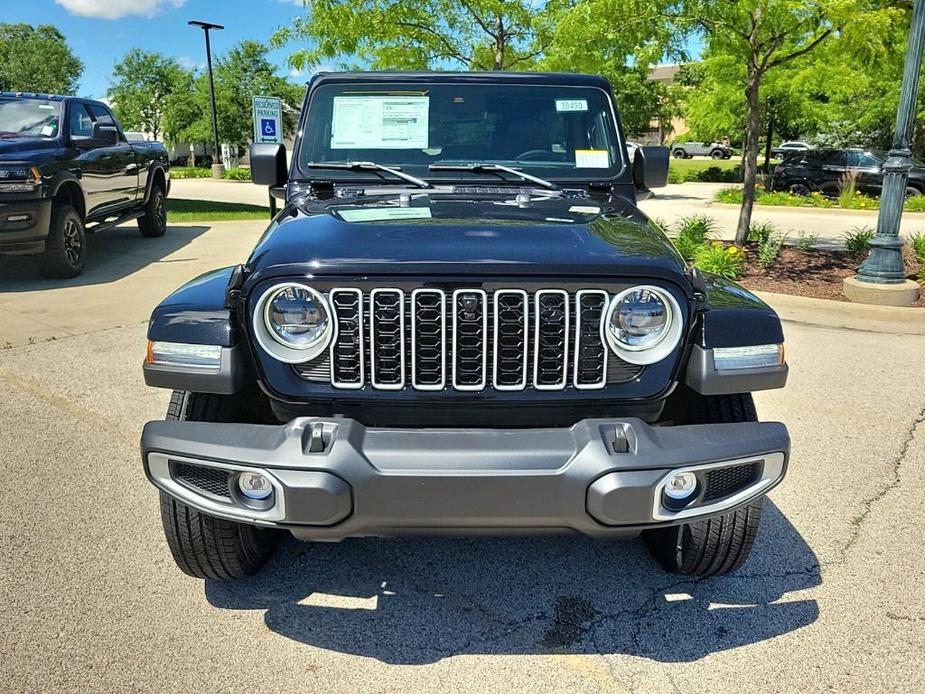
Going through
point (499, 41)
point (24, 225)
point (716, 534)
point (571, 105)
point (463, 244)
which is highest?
point (499, 41)

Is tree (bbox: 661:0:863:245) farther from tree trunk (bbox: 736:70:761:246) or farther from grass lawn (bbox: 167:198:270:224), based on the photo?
grass lawn (bbox: 167:198:270:224)

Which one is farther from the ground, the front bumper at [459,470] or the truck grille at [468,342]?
the truck grille at [468,342]

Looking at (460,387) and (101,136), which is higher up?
(101,136)

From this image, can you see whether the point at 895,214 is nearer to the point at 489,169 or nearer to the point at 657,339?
the point at 489,169

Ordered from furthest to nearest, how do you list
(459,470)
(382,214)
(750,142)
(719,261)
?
(750,142) → (719,261) → (382,214) → (459,470)

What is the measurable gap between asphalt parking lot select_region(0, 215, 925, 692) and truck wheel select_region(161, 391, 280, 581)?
174 mm

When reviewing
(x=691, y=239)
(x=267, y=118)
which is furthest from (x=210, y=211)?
Answer: (x=691, y=239)

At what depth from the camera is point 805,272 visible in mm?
9102

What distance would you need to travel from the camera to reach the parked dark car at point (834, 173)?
19562 millimetres

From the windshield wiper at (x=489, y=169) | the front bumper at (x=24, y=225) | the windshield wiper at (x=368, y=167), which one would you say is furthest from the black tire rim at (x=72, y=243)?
the windshield wiper at (x=489, y=169)

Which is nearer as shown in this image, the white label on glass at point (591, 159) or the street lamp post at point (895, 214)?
the white label on glass at point (591, 159)

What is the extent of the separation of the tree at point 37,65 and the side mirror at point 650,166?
165 ft

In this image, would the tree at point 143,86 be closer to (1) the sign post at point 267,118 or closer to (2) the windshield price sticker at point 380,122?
(1) the sign post at point 267,118

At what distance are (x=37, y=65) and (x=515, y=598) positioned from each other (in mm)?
55015
